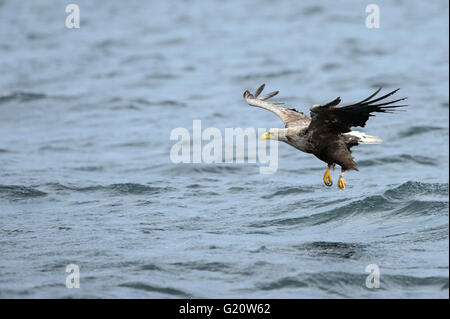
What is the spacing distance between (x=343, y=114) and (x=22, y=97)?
15635 mm

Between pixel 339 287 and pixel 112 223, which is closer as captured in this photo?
pixel 339 287

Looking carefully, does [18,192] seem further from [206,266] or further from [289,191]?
[206,266]

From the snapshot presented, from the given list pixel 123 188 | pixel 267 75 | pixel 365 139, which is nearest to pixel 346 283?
pixel 365 139

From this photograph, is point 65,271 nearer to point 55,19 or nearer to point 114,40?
point 114,40

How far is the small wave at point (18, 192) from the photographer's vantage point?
15817 mm

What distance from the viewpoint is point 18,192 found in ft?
52.7

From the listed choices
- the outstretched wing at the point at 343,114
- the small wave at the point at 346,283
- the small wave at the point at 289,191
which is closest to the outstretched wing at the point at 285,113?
the outstretched wing at the point at 343,114

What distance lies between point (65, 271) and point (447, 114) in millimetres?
14486

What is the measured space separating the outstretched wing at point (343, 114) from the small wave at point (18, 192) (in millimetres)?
5979

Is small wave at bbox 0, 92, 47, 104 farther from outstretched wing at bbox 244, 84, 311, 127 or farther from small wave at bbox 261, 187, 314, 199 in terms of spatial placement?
outstretched wing at bbox 244, 84, 311, 127

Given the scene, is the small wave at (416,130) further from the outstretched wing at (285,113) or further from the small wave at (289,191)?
the outstretched wing at (285,113)

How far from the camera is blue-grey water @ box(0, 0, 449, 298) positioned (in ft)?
37.7

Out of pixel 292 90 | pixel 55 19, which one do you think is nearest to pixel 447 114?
pixel 292 90
